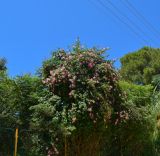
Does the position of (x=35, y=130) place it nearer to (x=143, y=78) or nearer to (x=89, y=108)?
(x=89, y=108)

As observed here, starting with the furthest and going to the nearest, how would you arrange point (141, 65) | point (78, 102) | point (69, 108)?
point (141, 65) < point (69, 108) < point (78, 102)

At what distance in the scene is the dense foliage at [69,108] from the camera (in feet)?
48.3

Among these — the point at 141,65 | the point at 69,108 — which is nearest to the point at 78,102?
the point at 69,108

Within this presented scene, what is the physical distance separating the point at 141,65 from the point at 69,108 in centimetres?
2357

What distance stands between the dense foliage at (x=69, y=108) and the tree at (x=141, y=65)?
19.6m

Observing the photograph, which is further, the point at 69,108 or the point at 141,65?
the point at 141,65

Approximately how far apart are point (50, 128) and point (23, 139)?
87 centimetres

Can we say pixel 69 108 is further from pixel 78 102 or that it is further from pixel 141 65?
pixel 141 65

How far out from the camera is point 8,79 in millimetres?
14797

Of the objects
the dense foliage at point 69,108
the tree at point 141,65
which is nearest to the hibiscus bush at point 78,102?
the dense foliage at point 69,108

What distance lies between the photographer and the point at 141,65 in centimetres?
3816

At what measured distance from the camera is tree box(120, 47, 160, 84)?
121 feet

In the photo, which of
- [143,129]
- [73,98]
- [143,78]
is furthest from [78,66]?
[143,78]

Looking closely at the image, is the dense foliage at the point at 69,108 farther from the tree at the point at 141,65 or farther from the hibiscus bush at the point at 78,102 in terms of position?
the tree at the point at 141,65
